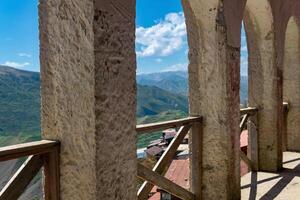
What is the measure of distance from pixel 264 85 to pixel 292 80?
1.84 meters

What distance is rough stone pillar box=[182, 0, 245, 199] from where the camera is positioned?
4.45 meters

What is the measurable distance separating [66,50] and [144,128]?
1.30m

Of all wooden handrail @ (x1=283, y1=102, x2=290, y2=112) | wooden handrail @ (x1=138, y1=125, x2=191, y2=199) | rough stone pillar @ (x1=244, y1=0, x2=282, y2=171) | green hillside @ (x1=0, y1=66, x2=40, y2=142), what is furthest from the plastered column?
green hillside @ (x1=0, y1=66, x2=40, y2=142)

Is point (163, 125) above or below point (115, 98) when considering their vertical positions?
below

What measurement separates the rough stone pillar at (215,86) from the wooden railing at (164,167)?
0.21 m

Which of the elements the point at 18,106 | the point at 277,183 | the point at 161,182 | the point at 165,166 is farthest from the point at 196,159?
the point at 18,106

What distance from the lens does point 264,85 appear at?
632cm


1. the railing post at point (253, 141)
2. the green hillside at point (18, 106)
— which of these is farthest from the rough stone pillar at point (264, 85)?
the green hillside at point (18, 106)

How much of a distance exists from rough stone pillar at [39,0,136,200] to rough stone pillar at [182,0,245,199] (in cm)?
206

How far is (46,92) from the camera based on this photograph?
249 cm

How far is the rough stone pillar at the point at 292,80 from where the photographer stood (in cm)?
770

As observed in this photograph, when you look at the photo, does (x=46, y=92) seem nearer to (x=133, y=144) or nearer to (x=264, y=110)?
(x=133, y=144)

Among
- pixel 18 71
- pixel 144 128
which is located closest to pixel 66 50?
pixel 144 128

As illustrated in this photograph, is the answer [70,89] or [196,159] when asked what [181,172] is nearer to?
[196,159]
